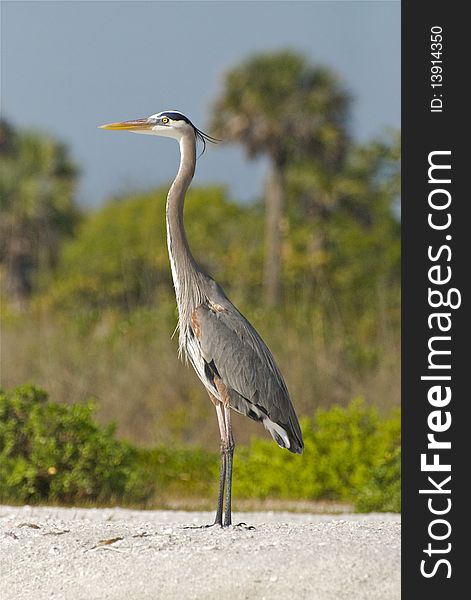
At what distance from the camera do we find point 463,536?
5250 mm

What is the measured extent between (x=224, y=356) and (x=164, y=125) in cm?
158

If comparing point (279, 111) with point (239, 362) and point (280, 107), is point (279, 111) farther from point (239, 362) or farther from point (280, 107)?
point (239, 362)

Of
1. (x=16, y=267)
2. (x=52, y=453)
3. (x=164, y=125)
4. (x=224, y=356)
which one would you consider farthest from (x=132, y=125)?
(x=16, y=267)

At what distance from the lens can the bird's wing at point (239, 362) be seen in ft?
21.4

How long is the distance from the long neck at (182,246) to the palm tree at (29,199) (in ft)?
67.1

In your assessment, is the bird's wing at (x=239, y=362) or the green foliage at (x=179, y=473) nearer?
the bird's wing at (x=239, y=362)

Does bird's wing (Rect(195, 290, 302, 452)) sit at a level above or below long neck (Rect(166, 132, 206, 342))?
below

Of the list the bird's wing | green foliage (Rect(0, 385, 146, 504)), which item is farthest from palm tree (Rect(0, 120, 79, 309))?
the bird's wing

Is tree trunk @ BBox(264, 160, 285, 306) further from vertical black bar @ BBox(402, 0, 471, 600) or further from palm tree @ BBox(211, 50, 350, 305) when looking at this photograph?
vertical black bar @ BBox(402, 0, 471, 600)

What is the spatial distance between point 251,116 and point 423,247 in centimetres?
2230

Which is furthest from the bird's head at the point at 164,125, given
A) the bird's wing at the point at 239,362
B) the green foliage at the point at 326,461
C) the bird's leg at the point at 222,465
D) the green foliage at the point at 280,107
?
the green foliage at the point at 280,107

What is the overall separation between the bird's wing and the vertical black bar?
1.35 m

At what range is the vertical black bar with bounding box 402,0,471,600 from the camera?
525cm

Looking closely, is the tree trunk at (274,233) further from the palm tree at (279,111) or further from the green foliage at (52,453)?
the green foliage at (52,453)
